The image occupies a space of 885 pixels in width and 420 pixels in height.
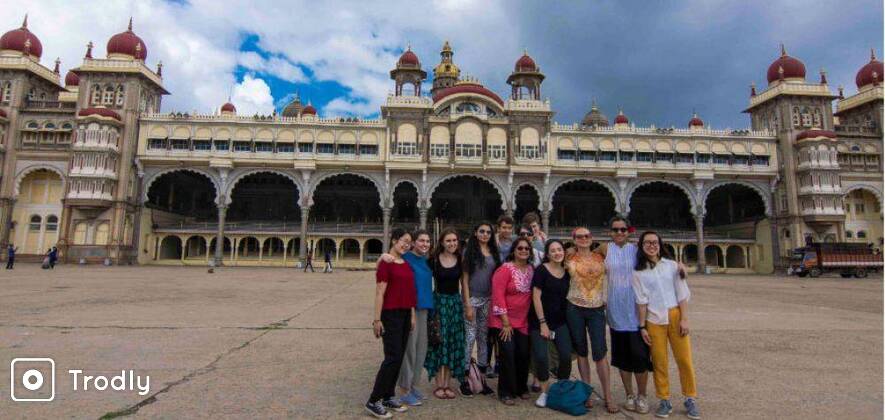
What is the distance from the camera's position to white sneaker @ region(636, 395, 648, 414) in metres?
4.08

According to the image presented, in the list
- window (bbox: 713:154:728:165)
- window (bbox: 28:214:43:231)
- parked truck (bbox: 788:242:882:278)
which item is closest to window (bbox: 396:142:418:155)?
window (bbox: 713:154:728:165)

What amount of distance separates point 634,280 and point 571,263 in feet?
1.92

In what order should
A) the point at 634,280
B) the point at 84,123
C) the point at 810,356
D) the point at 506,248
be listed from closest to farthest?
the point at 634,280 < the point at 506,248 < the point at 810,356 < the point at 84,123

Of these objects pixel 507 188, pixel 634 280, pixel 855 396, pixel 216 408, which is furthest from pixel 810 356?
pixel 507 188

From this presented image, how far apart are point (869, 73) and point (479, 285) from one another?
5387cm

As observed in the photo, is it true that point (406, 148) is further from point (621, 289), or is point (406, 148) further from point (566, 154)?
point (621, 289)

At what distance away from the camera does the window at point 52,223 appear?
35375 mm

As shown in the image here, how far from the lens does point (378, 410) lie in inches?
152

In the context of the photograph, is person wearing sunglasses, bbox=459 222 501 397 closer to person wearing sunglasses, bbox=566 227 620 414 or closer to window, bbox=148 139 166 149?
person wearing sunglasses, bbox=566 227 620 414

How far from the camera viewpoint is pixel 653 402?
441 centimetres

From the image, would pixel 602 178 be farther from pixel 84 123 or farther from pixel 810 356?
pixel 84 123

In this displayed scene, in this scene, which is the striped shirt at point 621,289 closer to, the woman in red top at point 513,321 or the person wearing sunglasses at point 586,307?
the person wearing sunglasses at point 586,307

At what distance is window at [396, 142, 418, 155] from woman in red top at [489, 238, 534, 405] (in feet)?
103

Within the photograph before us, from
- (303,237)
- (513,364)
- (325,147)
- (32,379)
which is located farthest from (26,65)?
(513,364)
